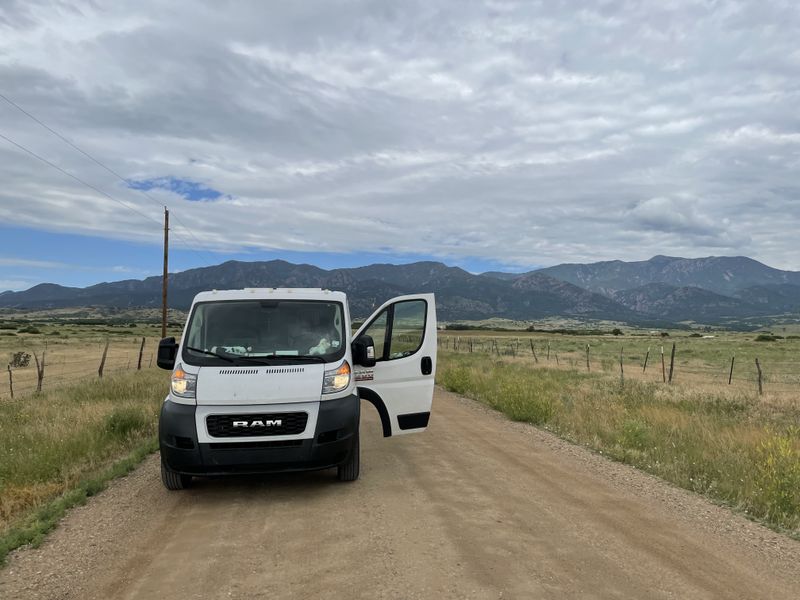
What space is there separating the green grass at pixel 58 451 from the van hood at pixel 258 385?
186 centimetres

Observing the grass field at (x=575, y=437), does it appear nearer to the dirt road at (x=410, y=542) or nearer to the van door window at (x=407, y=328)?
the dirt road at (x=410, y=542)

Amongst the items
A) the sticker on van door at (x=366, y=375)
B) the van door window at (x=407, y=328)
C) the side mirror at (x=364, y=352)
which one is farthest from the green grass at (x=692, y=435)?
Answer: the side mirror at (x=364, y=352)

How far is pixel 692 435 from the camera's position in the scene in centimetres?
920

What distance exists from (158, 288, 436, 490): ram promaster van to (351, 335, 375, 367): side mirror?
0.01 meters

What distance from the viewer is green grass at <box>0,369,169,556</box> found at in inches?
228

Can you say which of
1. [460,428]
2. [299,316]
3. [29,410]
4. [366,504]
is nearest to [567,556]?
[366,504]

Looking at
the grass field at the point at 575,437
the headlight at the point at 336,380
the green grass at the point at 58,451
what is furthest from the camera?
the grass field at the point at 575,437

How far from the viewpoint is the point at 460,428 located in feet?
34.6

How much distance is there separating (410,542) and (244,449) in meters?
2.00

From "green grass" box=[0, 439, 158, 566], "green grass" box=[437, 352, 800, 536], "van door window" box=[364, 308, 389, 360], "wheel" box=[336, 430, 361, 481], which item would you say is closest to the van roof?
"van door window" box=[364, 308, 389, 360]

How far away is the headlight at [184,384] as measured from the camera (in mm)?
5887

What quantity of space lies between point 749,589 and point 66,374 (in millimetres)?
28515

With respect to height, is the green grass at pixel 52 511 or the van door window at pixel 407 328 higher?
the van door window at pixel 407 328

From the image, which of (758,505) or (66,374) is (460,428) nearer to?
(758,505)
